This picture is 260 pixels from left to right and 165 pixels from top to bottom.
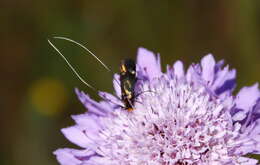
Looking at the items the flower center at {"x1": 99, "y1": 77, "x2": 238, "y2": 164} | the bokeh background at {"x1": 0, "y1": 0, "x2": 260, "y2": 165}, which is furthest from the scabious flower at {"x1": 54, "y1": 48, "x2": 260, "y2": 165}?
the bokeh background at {"x1": 0, "y1": 0, "x2": 260, "y2": 165}

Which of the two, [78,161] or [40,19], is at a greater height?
[40,19]

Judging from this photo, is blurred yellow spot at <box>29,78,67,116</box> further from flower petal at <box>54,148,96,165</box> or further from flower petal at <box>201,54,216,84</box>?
flower petal at <box>201,54,216,84</box>

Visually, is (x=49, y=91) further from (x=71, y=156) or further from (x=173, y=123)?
(x=173, y=123)

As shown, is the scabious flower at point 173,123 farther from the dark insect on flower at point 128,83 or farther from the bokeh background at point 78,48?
the bokeh background at point 78,48

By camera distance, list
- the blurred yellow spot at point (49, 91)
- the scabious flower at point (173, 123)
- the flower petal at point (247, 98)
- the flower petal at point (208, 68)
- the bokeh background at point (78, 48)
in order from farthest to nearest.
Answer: the blurred yellow spot at point (49, 91) → the bokeh background at point (78, 48) → the flower petal at point (208, 68) → the flower petal at point (247, 98) → the scabious flower at point (173, 123)

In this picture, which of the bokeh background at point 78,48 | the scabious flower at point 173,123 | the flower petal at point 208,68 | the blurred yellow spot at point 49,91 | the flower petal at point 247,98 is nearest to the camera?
the scabious flower at point 173,123

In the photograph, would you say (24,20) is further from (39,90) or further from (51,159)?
(51,159)

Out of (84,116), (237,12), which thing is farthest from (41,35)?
(84,116)

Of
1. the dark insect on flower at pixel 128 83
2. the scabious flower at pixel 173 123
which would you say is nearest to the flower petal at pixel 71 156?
the scabious flower at pixel 173 123
